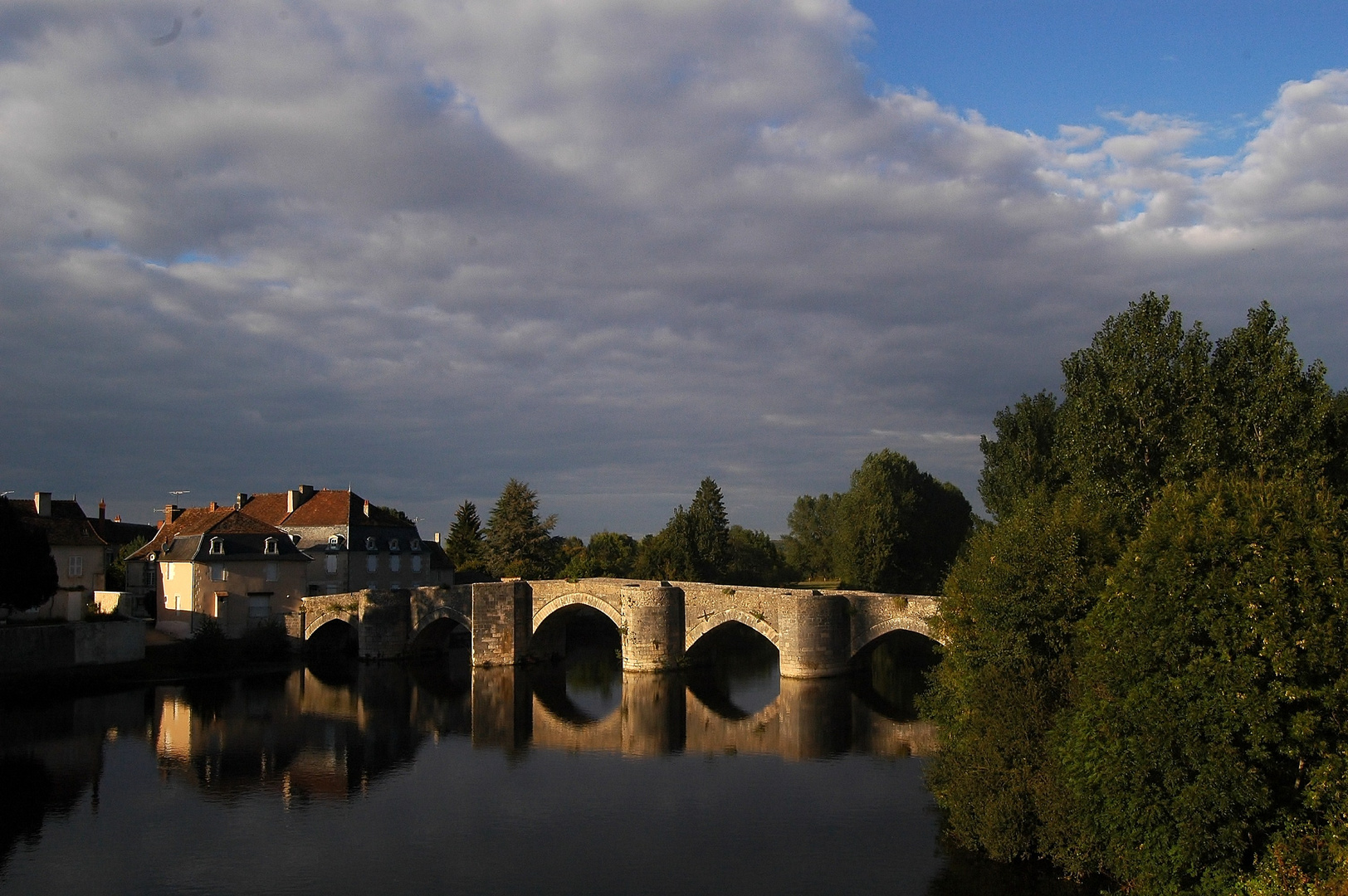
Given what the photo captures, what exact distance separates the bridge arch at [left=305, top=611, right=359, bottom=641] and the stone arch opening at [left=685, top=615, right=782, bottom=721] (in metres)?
13.4

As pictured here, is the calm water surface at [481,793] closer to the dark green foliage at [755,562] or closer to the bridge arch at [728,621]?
the bridge arch at [728,621]

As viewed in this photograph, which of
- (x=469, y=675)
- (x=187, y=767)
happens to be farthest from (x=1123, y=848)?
(x=469, y=675)

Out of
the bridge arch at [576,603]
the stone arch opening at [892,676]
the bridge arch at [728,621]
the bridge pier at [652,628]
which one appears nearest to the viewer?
the stone arch opening at [892,676]

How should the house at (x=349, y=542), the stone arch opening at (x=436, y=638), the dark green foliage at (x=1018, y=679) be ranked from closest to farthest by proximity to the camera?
the dark green foliage at (x=1018, y=679)
the stone arch opening at (x=436, y=638)
the house at (x=349, y=542)

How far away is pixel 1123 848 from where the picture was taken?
11719 mm

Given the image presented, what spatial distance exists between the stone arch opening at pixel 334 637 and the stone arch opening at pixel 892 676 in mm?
18993

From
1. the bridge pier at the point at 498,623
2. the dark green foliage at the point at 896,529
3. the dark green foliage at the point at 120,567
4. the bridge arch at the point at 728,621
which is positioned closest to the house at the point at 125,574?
the dark green foliage at the point at 120,567

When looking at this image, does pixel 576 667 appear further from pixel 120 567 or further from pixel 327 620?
pixel 120 567

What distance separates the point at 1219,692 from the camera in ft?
35.7

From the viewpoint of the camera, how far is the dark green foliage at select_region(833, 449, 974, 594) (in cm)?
4297

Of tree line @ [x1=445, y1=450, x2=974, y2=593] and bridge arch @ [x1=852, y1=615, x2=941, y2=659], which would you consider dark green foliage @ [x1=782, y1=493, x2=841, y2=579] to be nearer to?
tree line @ [x1=445, y1=450, x2=974, y2=593]

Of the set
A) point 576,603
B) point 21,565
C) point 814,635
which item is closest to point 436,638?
point 576,603

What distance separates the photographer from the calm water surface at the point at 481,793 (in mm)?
14344

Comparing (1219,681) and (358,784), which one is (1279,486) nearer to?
(1219,681)
